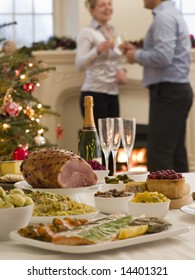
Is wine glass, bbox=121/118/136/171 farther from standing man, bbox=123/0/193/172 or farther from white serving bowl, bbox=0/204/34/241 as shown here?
standing man, bbox=123/0/193/172

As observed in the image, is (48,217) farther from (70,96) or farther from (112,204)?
(70,96)

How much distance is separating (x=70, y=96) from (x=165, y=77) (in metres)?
1.70

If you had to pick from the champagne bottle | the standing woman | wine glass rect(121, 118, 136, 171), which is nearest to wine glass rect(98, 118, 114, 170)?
wine glass rect(121, 118, 136, 171)

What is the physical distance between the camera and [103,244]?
1027mm

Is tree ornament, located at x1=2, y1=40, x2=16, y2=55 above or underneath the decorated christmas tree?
above

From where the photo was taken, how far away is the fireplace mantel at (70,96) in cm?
550

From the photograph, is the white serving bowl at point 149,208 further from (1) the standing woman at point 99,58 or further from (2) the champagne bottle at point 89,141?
(1) the standing woman at point 99,58

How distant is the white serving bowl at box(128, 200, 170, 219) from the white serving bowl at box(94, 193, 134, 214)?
0.07m

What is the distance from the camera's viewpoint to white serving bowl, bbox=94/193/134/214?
1396 millimetres

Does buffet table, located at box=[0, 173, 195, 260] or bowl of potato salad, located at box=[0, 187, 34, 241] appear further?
bowl of potato salad, located at box=[0, 187, 34, 241]

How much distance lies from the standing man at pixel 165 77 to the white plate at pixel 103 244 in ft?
9.64

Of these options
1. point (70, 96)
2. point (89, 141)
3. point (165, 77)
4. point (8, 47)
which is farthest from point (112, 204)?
point (70, 96)

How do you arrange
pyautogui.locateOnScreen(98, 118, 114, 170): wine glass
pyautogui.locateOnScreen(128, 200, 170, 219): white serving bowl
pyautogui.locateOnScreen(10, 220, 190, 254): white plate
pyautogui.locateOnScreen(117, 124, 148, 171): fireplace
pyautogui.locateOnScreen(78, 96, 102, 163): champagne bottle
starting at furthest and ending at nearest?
pyautogui.locateOnScreen(117, 124, 148, 171): fireplace → pyautogui.locateOnScreen(78, 96, 102, 163): champagne bottle → pyautogui.locateOnScreen(98, 118, 114, 170): wine glass → pyautogui.locateOnScreen(128, 200, 170, 219): white serving bowl → pyautogui.locateOnScreen(10, 220, 190, 254): white plate

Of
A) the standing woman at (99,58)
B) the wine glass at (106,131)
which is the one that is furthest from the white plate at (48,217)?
the standing woman at (99,58)
